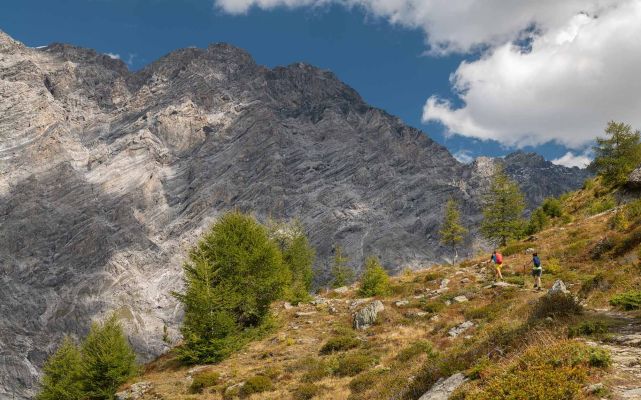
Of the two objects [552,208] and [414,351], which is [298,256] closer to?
[552,208]

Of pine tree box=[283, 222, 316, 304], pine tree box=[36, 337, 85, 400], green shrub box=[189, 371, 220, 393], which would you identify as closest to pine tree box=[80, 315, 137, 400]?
pine tree box=[36, 337, 85, 400]

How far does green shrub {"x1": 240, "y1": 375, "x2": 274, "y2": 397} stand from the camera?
20531 mm

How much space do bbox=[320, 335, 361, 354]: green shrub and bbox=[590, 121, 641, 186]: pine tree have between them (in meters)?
37.9

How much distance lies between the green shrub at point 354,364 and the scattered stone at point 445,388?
8.68m

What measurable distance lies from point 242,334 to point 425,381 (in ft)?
68.1

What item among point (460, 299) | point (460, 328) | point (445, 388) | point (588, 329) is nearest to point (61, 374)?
point (460, 299)

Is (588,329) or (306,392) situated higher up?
(588,329)

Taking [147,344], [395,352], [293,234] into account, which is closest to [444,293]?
[395,352]

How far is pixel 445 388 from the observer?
11.0m

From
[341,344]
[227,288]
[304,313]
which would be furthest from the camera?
[304,313]

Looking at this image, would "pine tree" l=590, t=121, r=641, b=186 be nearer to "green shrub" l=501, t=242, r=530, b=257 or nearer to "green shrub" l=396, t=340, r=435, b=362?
"green shrub" l=501, t=242, r=530, b=257

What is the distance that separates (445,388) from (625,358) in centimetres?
404

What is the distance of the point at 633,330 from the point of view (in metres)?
11.3

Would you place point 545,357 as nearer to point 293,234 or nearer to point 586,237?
point 586,237
